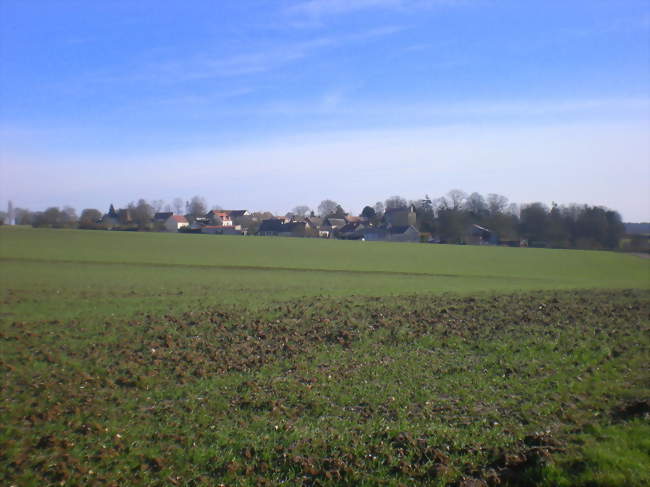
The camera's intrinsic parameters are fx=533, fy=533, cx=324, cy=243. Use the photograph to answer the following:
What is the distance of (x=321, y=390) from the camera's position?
1086cm

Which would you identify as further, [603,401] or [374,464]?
[603,401]

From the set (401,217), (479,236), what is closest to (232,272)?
(479,236)

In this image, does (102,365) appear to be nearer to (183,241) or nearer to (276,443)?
(276,443)

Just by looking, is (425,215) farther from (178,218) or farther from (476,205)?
(178,218)

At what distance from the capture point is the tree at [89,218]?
112 metres

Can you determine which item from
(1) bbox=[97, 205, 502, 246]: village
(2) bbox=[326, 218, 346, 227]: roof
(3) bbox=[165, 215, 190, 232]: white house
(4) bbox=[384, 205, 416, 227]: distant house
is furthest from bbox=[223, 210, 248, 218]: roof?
(4) bbox=[384, 205, 416, 227]: distant house

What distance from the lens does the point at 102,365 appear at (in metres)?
12.4

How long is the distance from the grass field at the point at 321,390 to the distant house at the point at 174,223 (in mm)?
115556

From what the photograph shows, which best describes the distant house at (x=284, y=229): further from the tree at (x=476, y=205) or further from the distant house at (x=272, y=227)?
the tree at (x=476, y=205)

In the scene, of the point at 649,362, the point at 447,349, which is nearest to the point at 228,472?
the point at 447,349

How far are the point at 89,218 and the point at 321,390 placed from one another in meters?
120

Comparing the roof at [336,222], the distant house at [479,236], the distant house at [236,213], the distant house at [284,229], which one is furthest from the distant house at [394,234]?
the distant house at [236,213]

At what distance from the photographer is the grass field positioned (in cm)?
722

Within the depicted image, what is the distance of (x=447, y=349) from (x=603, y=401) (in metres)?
5.26
